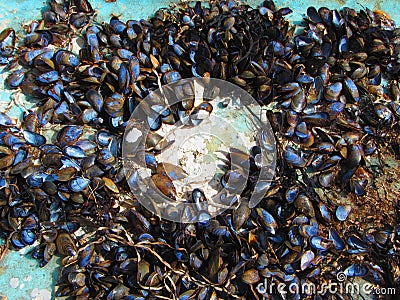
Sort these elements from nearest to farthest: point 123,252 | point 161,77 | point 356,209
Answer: point 123,252 < point 356,209 < point 161,77

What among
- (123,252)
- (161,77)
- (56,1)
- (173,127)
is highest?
(56,1)

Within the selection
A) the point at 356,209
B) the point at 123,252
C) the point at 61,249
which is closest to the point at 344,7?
the point at 356,209

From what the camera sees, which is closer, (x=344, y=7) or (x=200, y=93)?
(x=200, y=93)

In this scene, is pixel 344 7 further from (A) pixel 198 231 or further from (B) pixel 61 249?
(B) pixel 61 249

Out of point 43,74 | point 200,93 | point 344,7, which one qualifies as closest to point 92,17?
point 43,74

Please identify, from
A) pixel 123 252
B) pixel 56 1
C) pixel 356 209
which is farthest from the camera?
pixel 56 1

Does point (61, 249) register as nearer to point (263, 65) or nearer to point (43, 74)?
point (43, 74)

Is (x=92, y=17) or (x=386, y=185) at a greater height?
(x=92, y=17)
